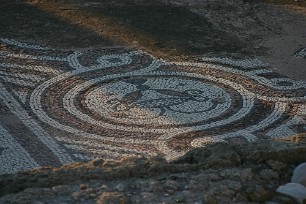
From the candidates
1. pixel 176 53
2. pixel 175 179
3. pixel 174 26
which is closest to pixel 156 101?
pixel 176 53

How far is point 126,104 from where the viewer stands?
37.5ft

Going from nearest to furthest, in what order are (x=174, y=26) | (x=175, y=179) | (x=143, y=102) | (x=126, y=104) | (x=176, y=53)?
(x=175, y=179)
(x=126, y=104)
(x=143, y=102)
(x=176, y=53)
(x=174, y=26)

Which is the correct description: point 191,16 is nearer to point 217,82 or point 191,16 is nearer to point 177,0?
point 177,0

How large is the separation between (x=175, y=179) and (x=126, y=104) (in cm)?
641

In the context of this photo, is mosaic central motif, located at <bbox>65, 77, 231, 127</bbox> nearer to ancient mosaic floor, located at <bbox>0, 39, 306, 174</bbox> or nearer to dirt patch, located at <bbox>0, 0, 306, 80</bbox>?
ancient mosaic floor, located at <bbox>0, 39, 306, 174</bbox>

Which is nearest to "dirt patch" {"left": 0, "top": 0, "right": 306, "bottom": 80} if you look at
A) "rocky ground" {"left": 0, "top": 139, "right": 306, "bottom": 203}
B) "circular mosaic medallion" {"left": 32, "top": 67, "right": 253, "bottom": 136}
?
"circular mosaic medallion" {"left": 32, "top": 67, "right": 253, "bottom": 136}

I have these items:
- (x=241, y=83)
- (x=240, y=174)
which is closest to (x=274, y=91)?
(x=241, y=83)

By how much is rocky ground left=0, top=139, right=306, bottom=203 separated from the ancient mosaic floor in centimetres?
388

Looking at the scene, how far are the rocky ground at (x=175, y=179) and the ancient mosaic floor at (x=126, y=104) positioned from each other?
388 cm

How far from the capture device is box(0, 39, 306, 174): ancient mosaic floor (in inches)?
388

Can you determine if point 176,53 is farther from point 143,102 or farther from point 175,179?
point 175,179

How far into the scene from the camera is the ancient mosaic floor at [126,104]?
9844 mm

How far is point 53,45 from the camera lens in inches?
562

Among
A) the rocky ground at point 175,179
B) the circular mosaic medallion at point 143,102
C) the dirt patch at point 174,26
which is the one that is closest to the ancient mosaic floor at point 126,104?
the circular mosaic medallion at point 143,102
